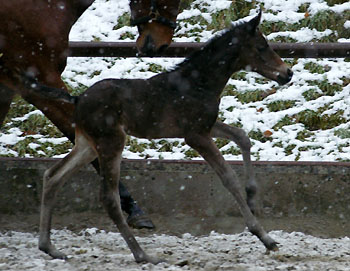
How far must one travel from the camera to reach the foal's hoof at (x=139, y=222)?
15.8ft

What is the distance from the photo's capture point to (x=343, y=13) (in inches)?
347

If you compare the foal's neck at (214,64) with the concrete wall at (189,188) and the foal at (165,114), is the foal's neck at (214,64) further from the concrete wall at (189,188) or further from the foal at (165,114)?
the concrete wall at (189,188)

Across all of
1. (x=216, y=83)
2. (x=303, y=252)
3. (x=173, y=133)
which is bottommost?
(x=303, y=252)

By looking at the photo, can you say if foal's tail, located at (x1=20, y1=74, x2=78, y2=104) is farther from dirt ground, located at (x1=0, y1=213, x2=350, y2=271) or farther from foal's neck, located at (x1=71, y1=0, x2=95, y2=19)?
dirt ground, located at (x1=0, y1=213, x2=350, y2=271)

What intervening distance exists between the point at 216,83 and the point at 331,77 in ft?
13.3

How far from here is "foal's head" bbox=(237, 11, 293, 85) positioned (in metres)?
4.10

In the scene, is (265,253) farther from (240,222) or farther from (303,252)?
(240,222)

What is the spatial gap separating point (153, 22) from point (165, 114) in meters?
0.95

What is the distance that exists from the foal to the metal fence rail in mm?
1453

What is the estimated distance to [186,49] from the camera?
5629 millimetres

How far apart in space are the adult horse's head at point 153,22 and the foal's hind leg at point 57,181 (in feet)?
2.80

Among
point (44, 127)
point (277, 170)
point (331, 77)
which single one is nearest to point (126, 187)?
point (277, 170)

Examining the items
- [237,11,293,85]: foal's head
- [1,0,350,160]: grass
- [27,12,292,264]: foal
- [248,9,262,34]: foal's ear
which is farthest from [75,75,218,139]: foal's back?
[1,0,350,160]: grass

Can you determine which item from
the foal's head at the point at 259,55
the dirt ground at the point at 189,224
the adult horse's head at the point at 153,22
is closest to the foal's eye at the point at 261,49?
the foal's head at the point at 259,55
